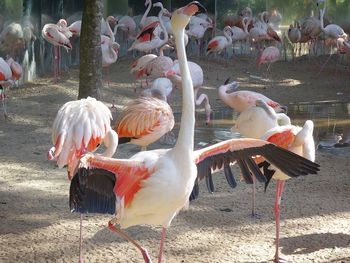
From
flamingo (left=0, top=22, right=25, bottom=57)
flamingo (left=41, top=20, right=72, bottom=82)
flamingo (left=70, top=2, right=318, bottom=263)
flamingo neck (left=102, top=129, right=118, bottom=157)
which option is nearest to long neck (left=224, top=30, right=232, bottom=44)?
flamingo (left=41, top=20, right=72, bottom=82)

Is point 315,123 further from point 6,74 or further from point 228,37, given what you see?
point 228,37

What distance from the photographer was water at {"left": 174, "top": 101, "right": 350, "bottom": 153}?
8.03m

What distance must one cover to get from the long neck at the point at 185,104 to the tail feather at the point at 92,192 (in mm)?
452

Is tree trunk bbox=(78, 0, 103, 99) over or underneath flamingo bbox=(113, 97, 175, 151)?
over

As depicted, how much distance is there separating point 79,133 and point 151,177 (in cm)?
109

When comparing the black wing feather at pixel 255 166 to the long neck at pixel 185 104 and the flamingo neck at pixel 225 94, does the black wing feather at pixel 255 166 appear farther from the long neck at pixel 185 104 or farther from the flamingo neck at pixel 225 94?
the flamingo neck at pixel 225 94

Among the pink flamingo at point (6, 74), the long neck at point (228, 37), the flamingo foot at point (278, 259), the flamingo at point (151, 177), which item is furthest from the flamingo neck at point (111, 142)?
the long neck at point (228, 37)

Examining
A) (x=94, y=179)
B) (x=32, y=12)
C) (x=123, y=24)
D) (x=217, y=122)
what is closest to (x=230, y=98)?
(x=217, y=122)

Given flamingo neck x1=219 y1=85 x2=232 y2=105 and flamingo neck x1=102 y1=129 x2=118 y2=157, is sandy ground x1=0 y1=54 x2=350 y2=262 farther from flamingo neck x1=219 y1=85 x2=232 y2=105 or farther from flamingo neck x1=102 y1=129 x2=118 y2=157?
flamingo neck x1=219 y1=85 x2=232 y2=105

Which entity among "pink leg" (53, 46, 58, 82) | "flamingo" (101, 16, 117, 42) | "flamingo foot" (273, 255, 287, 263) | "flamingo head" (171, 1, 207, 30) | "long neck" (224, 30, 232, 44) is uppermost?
"flamingo head" (171, 1, 207, 30)

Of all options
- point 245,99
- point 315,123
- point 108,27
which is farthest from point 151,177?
point 108,27

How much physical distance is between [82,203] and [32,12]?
31.6 ft

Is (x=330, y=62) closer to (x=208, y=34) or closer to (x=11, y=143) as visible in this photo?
(x=208, y=34)

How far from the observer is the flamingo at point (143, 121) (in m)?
5.92
